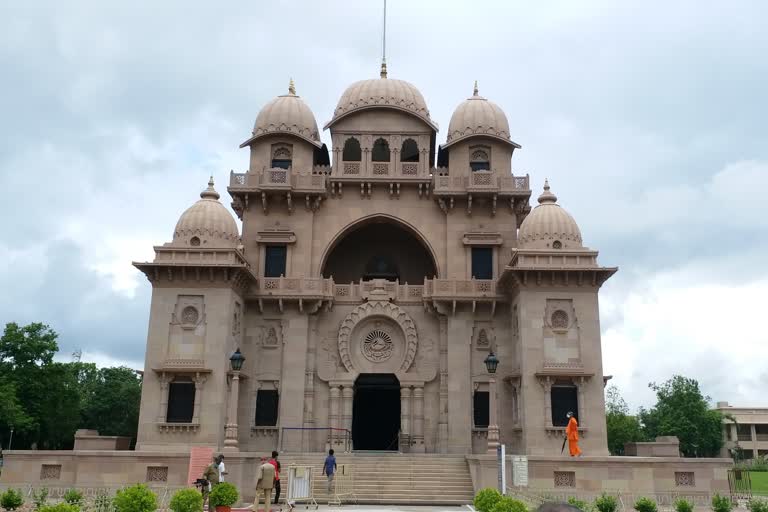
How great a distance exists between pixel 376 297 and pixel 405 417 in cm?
563

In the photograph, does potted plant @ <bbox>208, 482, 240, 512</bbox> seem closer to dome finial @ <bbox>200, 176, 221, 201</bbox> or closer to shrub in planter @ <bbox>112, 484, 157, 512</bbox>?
shrub in planter @ <bbox>112, 484, 157, 512</bbox>

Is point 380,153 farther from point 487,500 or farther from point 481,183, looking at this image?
point 487,500

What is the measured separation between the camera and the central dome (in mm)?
35375

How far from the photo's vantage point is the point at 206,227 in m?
31.7

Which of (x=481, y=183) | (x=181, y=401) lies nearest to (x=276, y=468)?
(x=181, y=401)

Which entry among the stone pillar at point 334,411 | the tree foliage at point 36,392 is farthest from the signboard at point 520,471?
the tree foliage at point 36,392

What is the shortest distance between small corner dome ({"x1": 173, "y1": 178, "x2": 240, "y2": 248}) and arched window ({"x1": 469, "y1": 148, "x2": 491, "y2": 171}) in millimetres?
11908

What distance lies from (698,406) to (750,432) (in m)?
27.2

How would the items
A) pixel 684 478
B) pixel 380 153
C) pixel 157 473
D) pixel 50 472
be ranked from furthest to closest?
1. pixel 380 153
2. pixel 50 472
3. pixel 157 473
4. pixel 684 478

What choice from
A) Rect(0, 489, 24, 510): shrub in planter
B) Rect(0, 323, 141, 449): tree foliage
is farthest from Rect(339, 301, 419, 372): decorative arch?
Rect(0, 323, 141, 449): tree foliage

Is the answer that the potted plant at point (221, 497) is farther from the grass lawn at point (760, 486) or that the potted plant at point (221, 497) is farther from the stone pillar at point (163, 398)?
the grass lawn at point (760, 486)

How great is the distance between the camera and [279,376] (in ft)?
107

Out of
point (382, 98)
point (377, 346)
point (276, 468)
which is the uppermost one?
point (382, 98)

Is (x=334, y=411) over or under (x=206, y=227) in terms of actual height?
under
